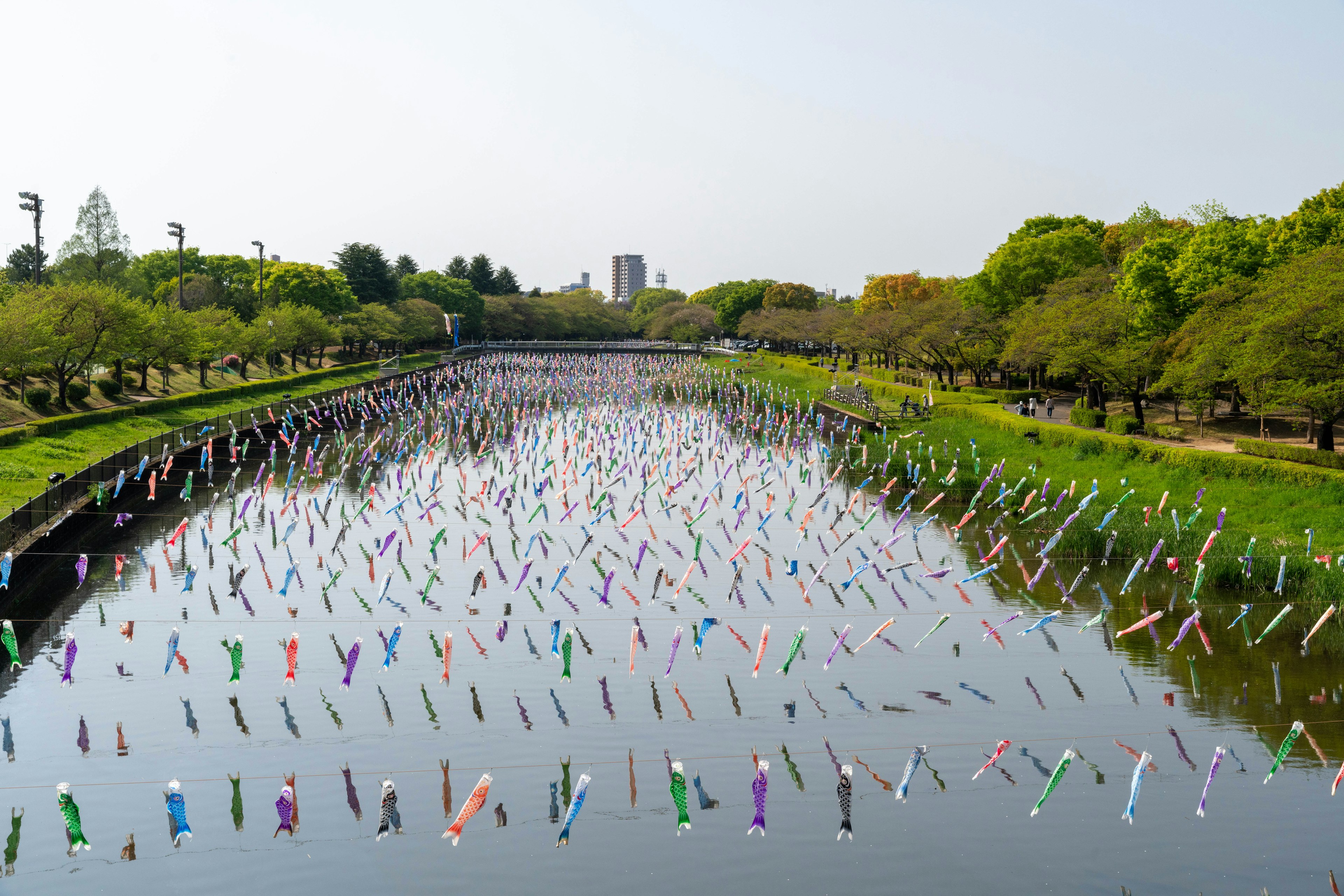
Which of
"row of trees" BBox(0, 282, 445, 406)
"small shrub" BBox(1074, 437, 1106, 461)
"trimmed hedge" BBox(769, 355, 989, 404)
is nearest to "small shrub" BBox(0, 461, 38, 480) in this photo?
"row of trees" BBox(0, 282, 445, 406)

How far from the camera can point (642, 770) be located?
15.5 meters

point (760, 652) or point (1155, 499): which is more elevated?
point (1155, 499)

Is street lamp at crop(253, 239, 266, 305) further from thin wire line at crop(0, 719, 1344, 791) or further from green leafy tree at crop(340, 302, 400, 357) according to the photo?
thin wire line at crop(0, 719, 1344, 791)

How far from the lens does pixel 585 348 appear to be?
161625 mm

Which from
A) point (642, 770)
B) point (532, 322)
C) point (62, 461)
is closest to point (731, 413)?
point (62, 461)

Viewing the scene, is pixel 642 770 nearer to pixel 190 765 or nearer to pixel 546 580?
pixel 190 765

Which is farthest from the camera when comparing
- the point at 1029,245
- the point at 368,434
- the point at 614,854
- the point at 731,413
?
the point at 1029,245

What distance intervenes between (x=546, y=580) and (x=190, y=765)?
36.3 ft

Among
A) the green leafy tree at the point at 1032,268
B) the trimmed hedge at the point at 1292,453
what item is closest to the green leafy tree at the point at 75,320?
the trimmed hedge at the point at 1292,453

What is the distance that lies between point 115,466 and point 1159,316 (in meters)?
45.2

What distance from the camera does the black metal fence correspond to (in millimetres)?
23984

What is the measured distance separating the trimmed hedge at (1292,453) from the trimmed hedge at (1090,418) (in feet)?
32.9

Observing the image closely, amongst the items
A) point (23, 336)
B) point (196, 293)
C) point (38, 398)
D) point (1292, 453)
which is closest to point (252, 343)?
point (38, 398)

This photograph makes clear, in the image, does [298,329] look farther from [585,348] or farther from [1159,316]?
[585,348]
